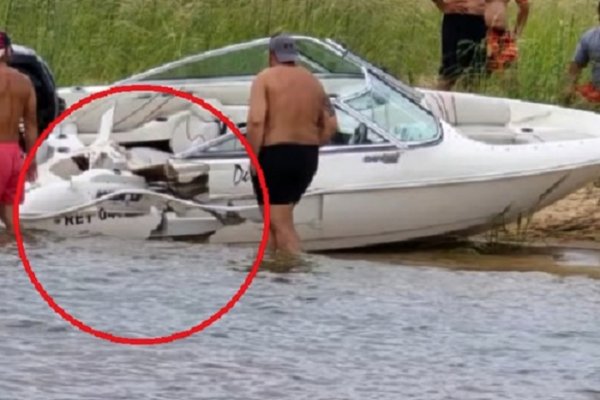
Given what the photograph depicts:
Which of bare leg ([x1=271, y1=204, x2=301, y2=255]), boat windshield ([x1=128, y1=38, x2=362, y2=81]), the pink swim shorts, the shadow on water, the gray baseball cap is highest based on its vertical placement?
the gray baseball cap

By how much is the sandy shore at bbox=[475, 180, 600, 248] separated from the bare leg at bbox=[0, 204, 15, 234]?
12.4ft

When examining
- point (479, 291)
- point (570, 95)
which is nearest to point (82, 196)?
point (479, 291)

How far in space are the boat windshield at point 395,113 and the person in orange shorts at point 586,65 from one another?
3368mm

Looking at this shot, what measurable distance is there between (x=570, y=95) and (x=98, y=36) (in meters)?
5.13

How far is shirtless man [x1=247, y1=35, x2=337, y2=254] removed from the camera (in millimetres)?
12547

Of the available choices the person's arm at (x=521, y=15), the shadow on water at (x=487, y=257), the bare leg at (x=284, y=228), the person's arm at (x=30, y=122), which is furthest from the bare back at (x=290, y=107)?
the person's arm at (x=521, y=15)

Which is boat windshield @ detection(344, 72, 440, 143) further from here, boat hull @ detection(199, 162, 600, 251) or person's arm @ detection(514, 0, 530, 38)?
person's arm @ detection(514, 0, 530, 38)

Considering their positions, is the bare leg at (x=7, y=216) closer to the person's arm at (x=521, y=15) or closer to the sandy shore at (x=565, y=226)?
the sandy shore at (x=565, y=226)

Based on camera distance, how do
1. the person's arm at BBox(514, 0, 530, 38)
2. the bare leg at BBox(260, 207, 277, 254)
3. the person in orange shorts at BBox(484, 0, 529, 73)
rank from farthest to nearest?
the person's arm at BBox(514, 0, 530, 38), the person in orange shorts at BBox(484, 0, 529, 73), the bare leg at BBox(260, 207, 277, 254)

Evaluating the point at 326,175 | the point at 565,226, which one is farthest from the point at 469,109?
the point at 326,175

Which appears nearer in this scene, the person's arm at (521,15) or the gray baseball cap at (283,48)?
the gray baseball cap at (283,48)

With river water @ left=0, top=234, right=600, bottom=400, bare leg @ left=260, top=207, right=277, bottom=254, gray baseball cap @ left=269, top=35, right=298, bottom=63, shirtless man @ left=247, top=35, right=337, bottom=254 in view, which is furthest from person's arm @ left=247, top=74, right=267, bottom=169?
river water @ left=0, top=234, right=600, bottom=400

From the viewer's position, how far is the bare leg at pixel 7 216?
13.1 meters

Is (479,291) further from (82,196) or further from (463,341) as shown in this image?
(82,196)
